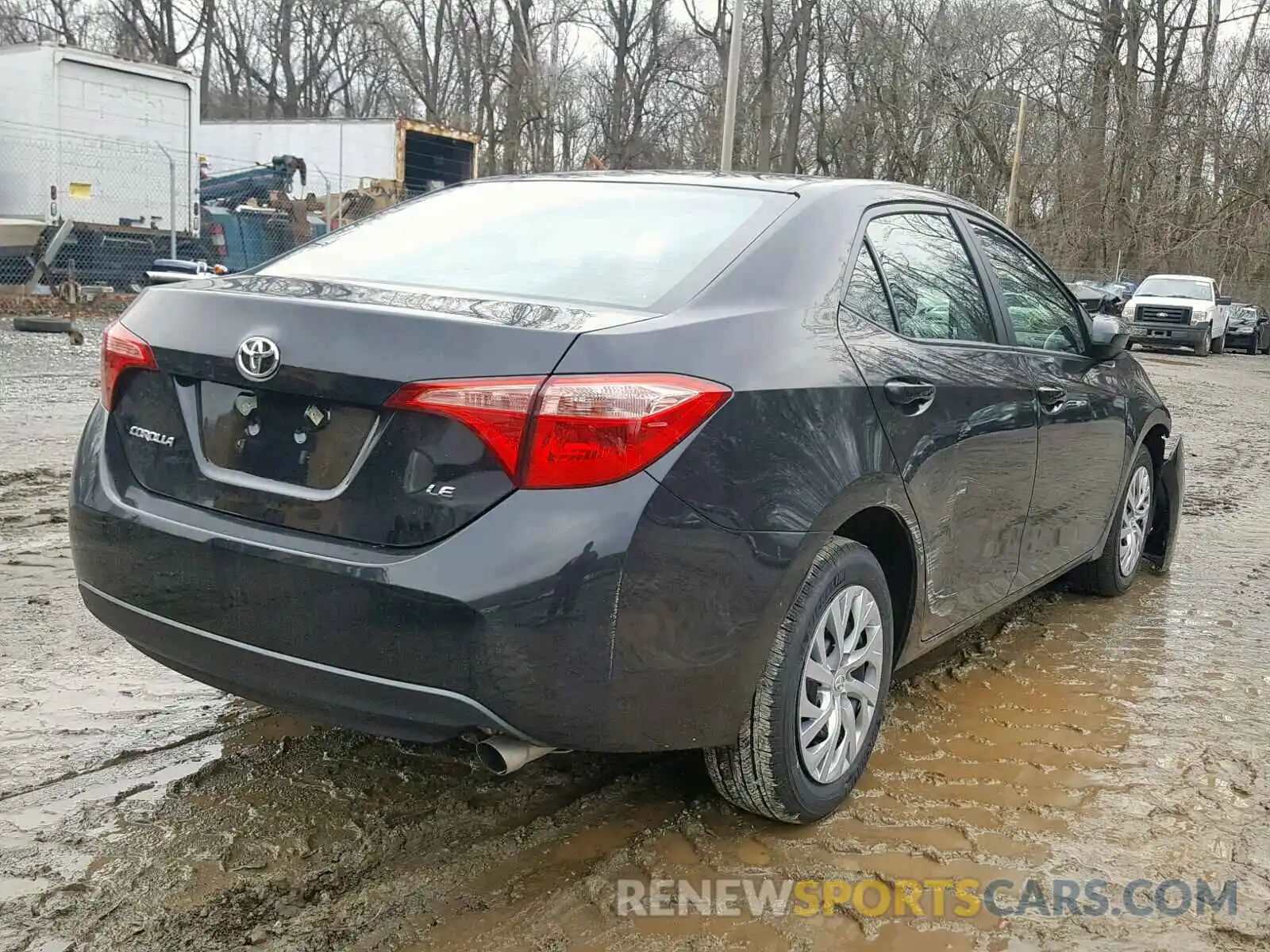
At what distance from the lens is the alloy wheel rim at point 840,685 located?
109 inches

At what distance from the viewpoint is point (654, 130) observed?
46.5m

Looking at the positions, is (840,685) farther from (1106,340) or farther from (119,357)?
(1106,340)

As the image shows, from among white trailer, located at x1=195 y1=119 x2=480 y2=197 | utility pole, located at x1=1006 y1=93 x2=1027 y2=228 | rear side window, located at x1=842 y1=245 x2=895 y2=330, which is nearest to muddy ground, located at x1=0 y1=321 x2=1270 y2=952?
rear side window, located at x1=842 y1=245 x2=895 y2=330

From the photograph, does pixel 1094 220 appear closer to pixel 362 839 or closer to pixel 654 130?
pixel 654 130

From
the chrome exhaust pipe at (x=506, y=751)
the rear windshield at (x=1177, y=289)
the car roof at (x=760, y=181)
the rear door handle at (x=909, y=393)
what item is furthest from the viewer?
the rear windshield at (x=1177, y=289)

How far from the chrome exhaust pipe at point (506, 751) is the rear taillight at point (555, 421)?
0.55 meters

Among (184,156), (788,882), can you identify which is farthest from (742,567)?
(184,156)

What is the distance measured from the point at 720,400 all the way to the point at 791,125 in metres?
43.4

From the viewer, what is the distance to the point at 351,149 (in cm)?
2486

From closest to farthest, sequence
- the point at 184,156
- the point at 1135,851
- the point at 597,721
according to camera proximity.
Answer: the point at 597,721 → the point at 1135,851 → the point at 184,156

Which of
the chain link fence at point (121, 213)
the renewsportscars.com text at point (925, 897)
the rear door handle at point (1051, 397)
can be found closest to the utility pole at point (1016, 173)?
the chain link fence at point (121, 213)

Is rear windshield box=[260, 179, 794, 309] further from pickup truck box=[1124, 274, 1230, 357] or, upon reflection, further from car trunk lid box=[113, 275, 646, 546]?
pickup truck box=[1124, 274, 1230, 357]

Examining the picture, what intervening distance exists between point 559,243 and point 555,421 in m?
0.96

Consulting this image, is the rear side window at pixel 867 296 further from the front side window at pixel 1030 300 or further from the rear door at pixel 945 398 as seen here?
the front side window at pixel 1030 300
